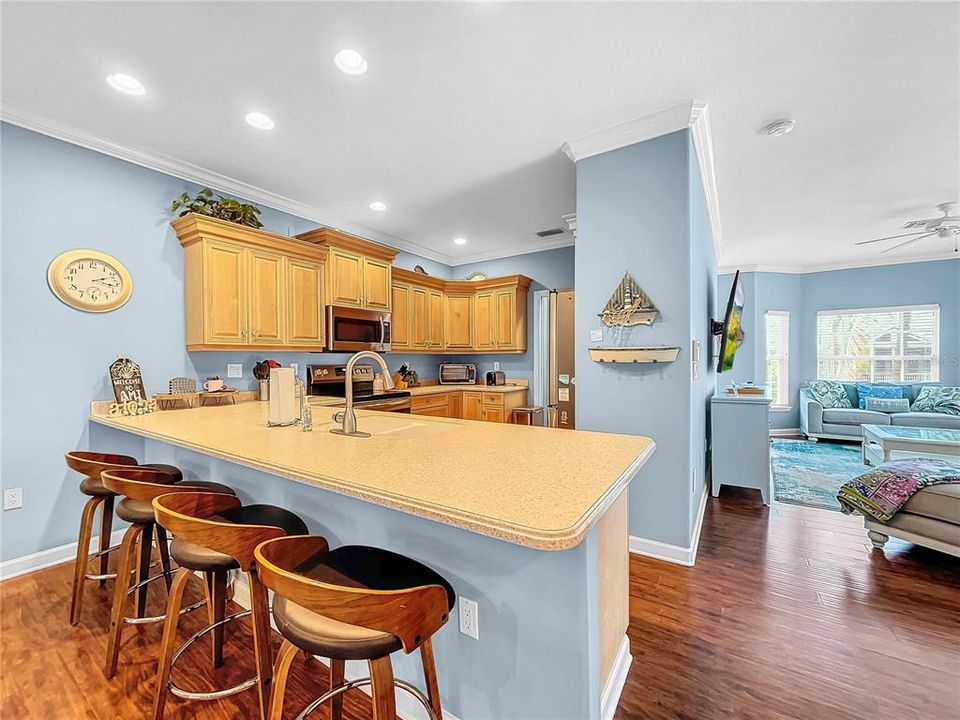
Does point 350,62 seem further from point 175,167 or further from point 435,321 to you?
point 435,321

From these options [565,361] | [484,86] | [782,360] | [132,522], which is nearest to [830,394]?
[782,360]

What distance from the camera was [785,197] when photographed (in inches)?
154

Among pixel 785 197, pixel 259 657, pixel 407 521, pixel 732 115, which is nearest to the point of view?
pixel 259 657

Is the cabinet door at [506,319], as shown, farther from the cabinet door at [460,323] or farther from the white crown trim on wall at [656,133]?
the white crown trim on wall at [656,133]

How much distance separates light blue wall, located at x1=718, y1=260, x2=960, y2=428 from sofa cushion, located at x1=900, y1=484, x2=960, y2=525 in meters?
4.73

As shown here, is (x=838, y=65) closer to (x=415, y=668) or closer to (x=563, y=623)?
(x=563, y=623)

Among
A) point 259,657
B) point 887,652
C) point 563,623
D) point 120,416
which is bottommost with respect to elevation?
point 887,652

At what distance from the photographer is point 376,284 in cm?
439

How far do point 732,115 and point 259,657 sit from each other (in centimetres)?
361

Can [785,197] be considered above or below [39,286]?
above

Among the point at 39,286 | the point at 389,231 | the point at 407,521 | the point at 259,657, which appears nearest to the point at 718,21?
the point at 407,521

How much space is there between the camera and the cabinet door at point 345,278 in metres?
3.92

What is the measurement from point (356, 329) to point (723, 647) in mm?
3687

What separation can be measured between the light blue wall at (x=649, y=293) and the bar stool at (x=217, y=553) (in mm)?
2098
